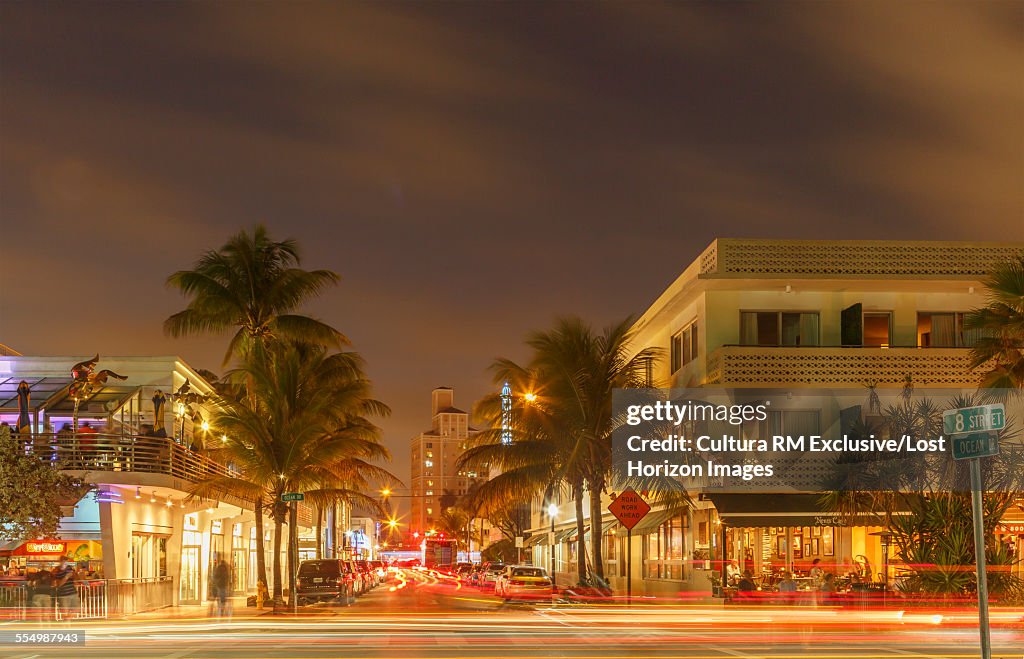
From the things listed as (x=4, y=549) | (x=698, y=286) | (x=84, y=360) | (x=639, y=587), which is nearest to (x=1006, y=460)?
(x=698, y=286)

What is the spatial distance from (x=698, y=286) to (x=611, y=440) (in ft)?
19.7

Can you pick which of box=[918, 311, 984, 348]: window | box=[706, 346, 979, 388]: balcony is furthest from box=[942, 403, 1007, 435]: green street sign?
box=[918, 311, 984, 348]: window

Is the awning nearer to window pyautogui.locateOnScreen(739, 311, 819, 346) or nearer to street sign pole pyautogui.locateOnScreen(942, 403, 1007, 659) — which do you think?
window pyautogui.locateOnScreen(739, 311, 819, 346)

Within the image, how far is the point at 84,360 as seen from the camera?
42531 millimetres

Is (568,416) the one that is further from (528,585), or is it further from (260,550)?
(260,550)

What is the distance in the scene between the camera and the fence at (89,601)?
28.0 m

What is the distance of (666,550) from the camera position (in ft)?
153

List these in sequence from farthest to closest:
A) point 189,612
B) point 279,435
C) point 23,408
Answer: point 279,435 → point 23,408 → point 189,612

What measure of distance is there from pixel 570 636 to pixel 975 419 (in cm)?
1270

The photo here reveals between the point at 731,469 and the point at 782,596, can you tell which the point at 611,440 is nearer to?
the point at 731,469

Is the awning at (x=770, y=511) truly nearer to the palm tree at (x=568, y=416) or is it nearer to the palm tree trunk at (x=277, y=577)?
the palm tree at (x=568, y=416)

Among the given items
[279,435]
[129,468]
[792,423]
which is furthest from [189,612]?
[792,423]

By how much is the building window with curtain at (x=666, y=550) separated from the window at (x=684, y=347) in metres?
5.87

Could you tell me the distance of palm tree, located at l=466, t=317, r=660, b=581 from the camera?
41219mm
